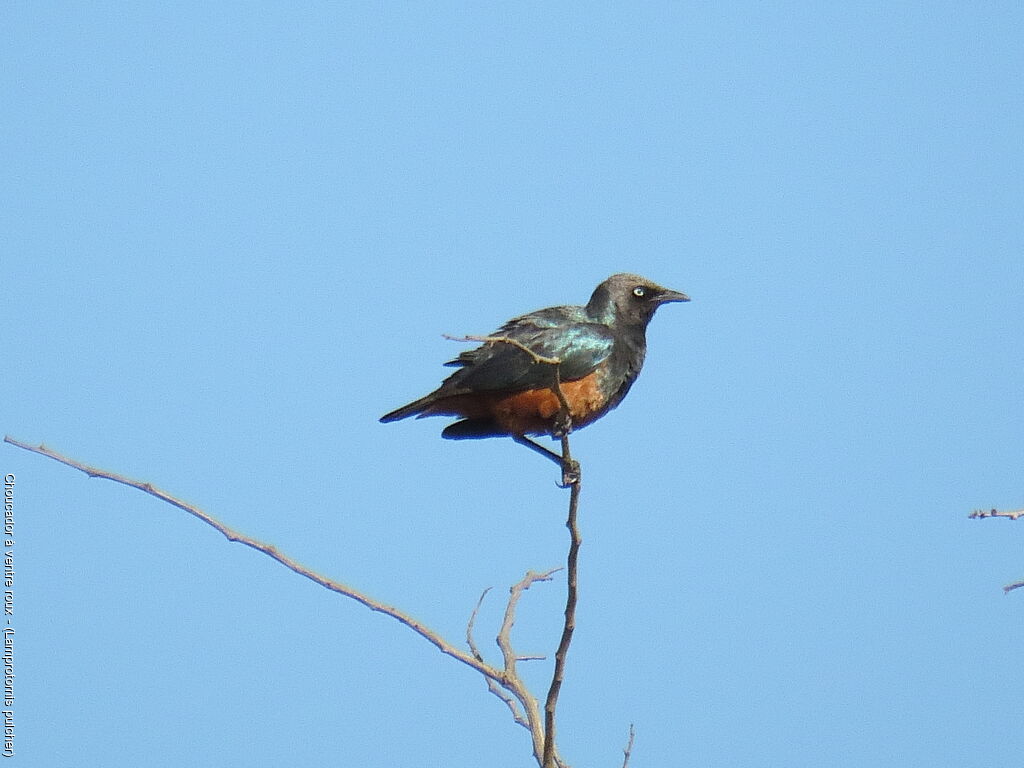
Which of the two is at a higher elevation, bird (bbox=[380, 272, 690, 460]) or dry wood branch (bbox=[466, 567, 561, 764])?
bird (bbox=[380, 272, 690, 460])

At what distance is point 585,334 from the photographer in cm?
652

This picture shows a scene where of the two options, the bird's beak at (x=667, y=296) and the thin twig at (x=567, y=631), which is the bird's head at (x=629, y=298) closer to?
the bird's beak at (x=667, y=296)

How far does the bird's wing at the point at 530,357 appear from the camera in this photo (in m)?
6.21

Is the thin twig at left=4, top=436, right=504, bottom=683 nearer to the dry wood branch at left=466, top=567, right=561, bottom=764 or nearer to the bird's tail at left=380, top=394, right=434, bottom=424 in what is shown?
the dry wood branch at left=466, top=567, right=561, bottom=764

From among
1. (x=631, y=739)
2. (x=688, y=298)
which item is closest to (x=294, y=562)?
(x=631, y=739)

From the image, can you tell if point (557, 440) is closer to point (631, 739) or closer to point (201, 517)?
point (631, 739)

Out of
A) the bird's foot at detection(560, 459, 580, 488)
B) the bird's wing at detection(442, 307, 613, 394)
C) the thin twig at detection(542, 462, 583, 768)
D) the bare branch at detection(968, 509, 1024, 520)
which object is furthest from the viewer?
the bird's wing at detection(442, 307, 613, 394)

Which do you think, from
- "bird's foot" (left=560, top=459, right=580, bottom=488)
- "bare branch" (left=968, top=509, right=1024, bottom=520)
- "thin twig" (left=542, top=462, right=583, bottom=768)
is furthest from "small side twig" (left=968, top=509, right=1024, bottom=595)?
"bird's foot" (left=560, top=459, right=580, bottom=488)

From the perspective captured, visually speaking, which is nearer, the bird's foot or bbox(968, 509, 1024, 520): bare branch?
bbox(968, 509, 1024, 520): bare branch

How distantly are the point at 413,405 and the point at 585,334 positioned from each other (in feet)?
3.41

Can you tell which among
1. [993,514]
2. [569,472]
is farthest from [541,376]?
[993,514]

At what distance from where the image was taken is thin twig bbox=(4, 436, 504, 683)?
3547 millimetres

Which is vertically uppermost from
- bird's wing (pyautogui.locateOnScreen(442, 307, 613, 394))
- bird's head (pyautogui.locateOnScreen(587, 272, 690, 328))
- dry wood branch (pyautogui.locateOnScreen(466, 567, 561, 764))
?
bird's head (pyautogui.locateOnScreen(587, 272, 690, 328))

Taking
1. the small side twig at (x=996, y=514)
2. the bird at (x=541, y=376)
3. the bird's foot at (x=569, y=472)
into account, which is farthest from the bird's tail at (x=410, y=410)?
the small side twig at (x=996, y=514)
